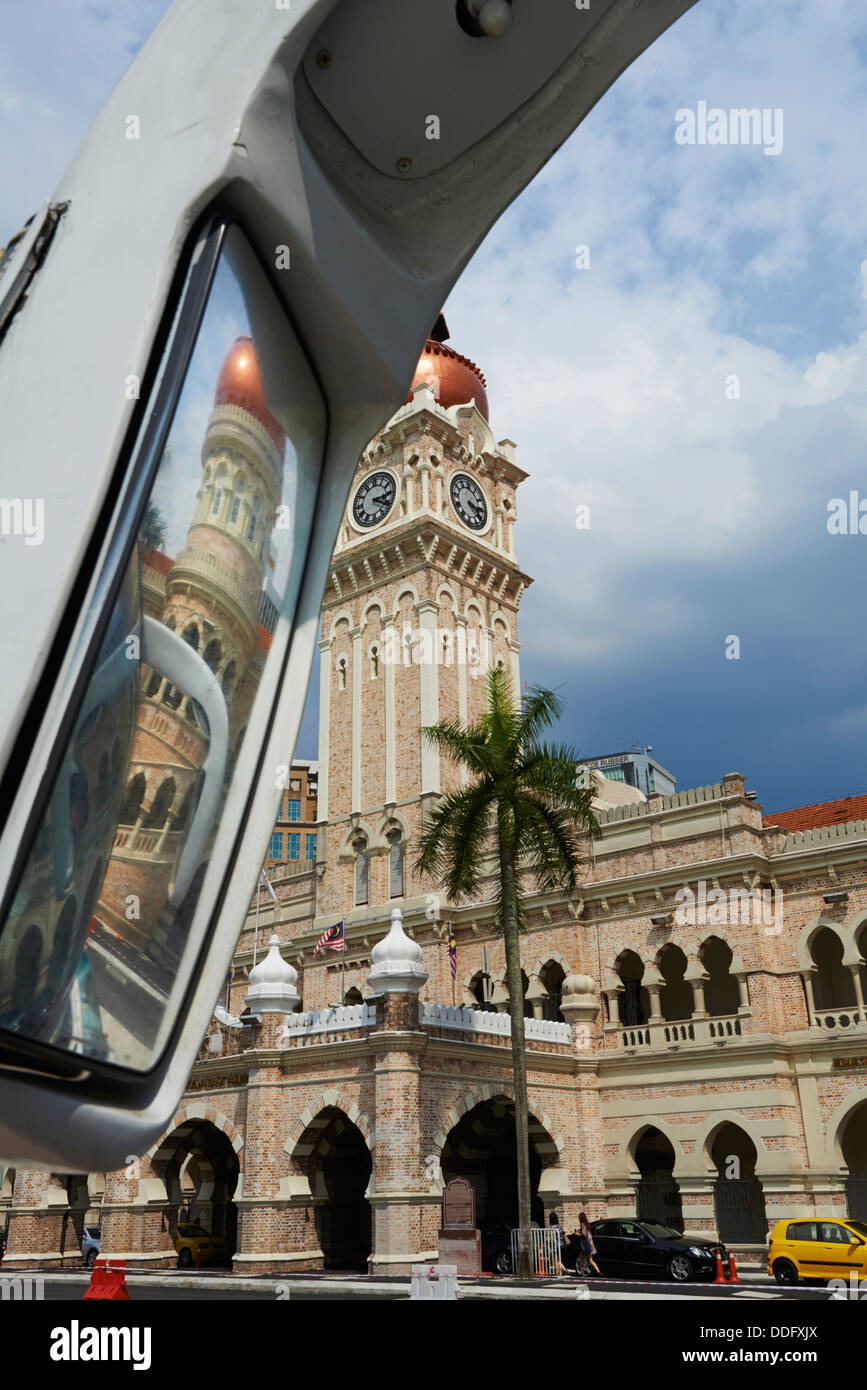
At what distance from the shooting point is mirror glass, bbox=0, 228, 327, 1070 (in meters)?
1.41

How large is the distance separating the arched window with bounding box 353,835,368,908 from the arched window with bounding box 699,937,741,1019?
1053cm

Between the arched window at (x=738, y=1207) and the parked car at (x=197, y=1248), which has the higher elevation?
the arched window at (x=738, y=1207)

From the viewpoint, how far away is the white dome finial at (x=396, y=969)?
899 inches

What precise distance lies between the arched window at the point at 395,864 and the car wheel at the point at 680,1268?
14446 millimetres

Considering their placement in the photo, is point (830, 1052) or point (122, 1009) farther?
point (830, 1052)

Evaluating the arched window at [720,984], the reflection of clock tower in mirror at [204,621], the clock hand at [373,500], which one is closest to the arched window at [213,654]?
the reflection of clock tower in mirror at [204,621]

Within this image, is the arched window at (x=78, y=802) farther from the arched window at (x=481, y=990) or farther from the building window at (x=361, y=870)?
the building window at (x=361, y=870)

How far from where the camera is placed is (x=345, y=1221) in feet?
88.5

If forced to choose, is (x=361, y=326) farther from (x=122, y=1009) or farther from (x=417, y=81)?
(x=122, y=1009)

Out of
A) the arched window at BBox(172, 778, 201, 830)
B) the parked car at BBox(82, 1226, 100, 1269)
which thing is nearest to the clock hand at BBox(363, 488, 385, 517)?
the parked car at BBox(82, 1226, 100, 1269)

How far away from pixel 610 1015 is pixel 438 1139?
22.0 feet

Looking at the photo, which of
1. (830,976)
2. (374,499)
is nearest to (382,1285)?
(830,976)

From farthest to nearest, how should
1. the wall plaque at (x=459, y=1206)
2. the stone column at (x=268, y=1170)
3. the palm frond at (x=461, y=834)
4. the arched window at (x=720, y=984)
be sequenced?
the arched window at (x=720, y=984) < the stone column at (x=268, y=1170) < the palm frond at (x=461, y=834) < the wall plaque at (x=459, y=1206)
